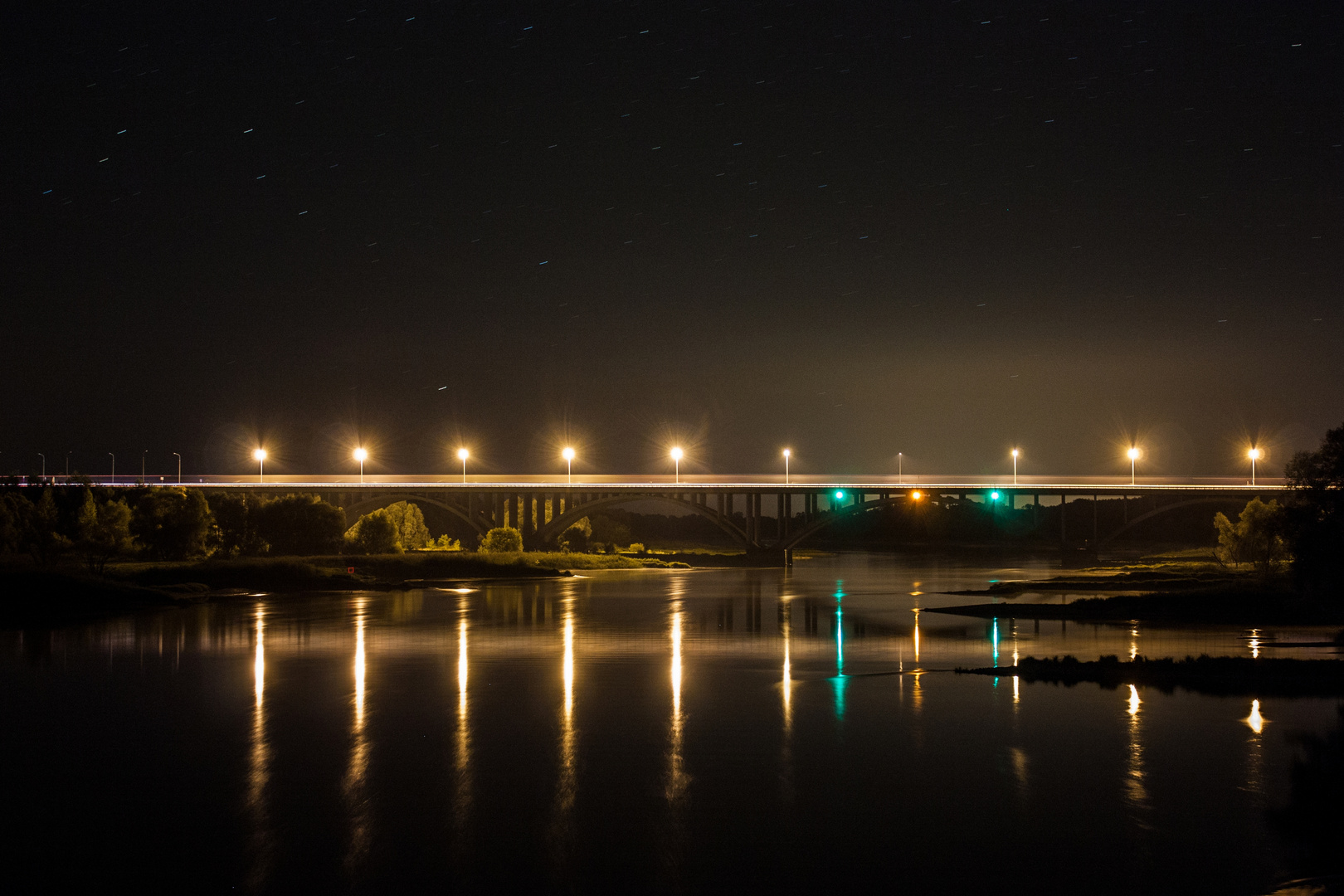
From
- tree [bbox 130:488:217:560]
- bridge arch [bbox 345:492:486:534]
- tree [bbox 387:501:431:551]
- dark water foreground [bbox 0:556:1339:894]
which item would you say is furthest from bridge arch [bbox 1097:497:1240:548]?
tree [bbox 130:488:217:560]

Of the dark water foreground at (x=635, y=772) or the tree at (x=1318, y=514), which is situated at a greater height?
the tree at (x=1318, y=514)

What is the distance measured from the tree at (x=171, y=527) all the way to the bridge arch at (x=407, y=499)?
77.6 feet

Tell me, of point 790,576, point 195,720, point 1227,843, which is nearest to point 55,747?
point 195,720

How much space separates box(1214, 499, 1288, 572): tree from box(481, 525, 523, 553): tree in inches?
2324

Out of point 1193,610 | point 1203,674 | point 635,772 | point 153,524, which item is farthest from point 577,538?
point 635,772

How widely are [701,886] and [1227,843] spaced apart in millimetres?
7167

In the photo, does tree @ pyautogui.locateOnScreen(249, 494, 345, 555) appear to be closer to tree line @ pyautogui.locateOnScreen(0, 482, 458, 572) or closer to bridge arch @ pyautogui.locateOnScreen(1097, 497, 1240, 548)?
tree line @ pyautogui.locateOnScreen(0, 482, 458, 572)

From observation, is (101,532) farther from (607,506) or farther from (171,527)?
(607,506)

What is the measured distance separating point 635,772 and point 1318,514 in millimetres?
29251

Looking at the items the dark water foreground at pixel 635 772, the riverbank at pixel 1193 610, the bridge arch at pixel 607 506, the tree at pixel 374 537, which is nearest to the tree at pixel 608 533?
the bridge arch at pixel 607 506

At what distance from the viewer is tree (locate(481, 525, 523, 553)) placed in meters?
101

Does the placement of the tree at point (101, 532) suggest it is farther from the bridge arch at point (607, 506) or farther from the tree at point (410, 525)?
the bridge arch at point (607, 506)

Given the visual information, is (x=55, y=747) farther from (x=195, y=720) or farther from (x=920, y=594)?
(x=920, y=594)

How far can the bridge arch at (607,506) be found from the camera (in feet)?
354
